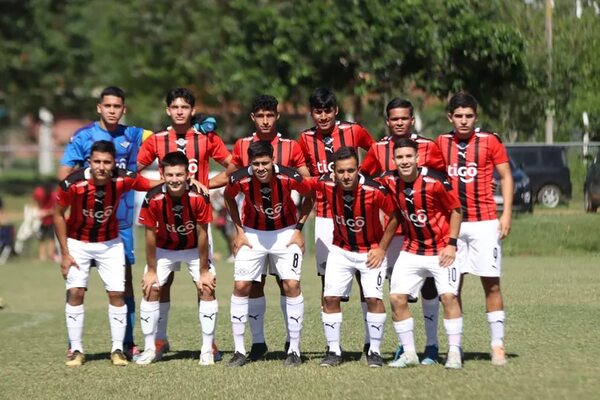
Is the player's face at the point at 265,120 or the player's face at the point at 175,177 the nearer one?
the player's face at the point at 175,177

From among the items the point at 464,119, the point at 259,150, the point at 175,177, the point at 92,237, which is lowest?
the point at 92,237

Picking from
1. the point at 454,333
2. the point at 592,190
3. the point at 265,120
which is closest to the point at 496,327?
the point at 454,333

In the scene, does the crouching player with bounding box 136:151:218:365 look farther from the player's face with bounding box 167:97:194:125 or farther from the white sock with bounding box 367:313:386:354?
the white sock with bounding box 367:313:386:354

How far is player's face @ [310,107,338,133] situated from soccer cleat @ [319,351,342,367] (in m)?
1.95

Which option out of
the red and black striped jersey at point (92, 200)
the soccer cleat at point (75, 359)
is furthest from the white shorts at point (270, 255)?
the soccer cleat at point (75, 359)

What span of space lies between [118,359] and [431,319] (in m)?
2.71

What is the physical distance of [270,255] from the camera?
33.2 ft

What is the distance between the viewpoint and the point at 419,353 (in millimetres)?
10375

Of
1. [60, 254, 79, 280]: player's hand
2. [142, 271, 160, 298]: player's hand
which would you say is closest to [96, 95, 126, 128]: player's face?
[60, 254, 79, 280]: player's hand

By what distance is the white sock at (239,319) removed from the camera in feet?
33.2

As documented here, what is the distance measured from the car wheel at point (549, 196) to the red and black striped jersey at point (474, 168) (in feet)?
40.0

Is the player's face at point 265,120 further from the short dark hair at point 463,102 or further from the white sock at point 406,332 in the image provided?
the white sock at point 406,332

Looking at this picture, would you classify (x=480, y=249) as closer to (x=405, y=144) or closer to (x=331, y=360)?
(x=405, y=144)

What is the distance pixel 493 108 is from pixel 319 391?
58.3ft
